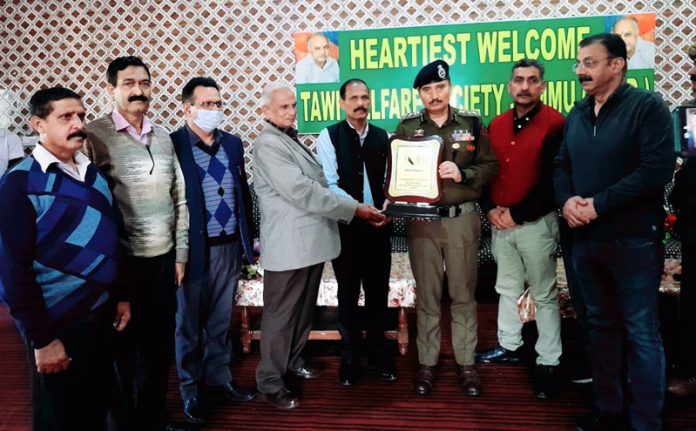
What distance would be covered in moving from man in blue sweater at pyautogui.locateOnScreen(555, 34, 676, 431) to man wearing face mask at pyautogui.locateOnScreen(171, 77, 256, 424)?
53.0 inches

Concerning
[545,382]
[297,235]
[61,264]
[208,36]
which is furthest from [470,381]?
[208,36]

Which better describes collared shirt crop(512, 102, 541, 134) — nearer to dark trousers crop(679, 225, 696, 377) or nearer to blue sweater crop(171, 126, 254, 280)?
dark trousers crop(679, 225, 696, 377)

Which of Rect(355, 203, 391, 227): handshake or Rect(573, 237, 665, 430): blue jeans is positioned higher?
Rect(355, 203, 391, 227): handshake

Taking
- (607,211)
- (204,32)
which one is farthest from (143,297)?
(204,32)

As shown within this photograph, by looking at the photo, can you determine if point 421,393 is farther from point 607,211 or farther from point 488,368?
point 607,211

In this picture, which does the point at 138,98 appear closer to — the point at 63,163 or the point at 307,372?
the point at 63,163

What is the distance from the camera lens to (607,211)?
69.0 inches

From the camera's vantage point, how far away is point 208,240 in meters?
2.17

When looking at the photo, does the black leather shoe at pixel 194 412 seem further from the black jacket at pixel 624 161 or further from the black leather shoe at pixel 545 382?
the black jacket at pixel 624 161

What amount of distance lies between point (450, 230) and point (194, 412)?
1294mm

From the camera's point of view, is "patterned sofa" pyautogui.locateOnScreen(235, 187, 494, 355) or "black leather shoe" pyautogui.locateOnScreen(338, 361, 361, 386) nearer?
"black leather shoe" pyautogui.locateOnScreen(338, 361, 361, 386)

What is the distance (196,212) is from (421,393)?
48.9 inches

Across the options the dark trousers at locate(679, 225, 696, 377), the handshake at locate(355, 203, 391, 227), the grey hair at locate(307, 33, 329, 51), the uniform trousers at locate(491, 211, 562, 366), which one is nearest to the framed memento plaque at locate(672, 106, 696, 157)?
the dark trousers at locate(679, 225, 696, 377)

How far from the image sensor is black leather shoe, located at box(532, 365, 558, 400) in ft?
7.32
